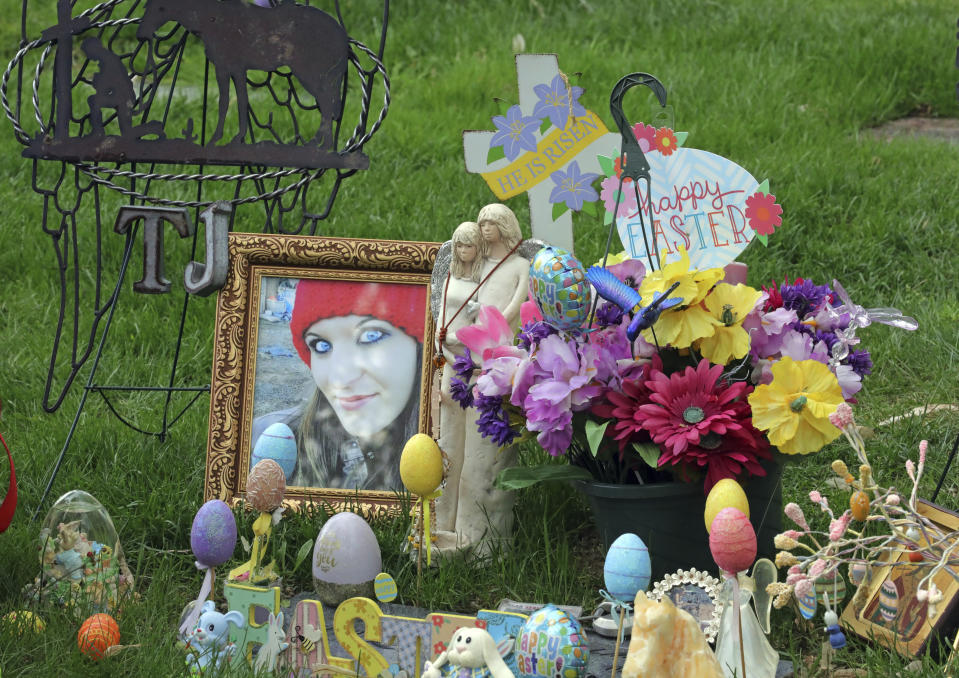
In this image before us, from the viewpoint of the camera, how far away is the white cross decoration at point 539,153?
281cm

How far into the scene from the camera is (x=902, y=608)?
7.37 feet

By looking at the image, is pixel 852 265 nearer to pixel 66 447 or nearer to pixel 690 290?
pixel 690 290

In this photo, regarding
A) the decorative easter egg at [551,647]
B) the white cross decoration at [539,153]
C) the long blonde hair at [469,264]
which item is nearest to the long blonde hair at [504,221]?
the long blonde hair at [469,264]

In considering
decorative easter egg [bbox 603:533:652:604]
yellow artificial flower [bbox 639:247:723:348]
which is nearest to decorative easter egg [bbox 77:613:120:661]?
decorative easter egg [bbox 603:533:652:604]

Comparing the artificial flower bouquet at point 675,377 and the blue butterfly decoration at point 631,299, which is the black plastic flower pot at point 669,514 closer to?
the artificial flower bouquet at point 675,377

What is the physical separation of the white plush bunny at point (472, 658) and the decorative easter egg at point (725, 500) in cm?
42

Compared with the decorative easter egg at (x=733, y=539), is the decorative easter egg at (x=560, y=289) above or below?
above

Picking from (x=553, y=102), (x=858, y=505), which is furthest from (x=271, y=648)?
(x=553, y=102)

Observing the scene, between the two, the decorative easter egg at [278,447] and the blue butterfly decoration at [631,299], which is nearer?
the blue butterfly decoration at [631,299]

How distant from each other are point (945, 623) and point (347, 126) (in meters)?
3.70

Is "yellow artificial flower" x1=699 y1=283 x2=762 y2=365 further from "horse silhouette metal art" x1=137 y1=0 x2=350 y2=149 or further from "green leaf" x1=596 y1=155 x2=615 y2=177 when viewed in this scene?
"horse silhouette metal art" x1=137 y1=0 x2=350 y2=149

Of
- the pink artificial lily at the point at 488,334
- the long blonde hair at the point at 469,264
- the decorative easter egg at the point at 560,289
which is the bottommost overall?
the pink artificial lily at the point at 488,334

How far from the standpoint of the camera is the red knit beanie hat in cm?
292

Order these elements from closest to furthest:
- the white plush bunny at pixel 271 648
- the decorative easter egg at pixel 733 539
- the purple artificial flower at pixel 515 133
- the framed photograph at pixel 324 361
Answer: the decorative easter egg at pixel 733 539 → the white plush bunny at pixel 271 648 → the purple artificial flower at pixel 515 133 → the framed photograph at pixel 324 361
